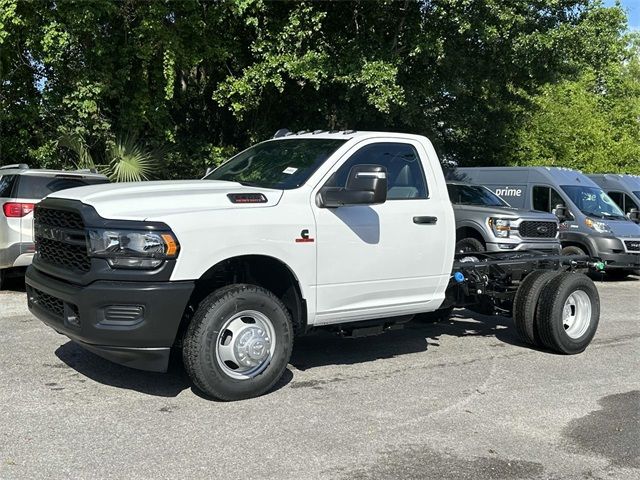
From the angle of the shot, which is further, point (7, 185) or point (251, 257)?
point (7, 185)

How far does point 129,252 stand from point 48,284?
3.04ft

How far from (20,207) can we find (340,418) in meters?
6.72

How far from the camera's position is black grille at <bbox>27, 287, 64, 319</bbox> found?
5238 millimetres

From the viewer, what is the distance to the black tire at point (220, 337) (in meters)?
5.11

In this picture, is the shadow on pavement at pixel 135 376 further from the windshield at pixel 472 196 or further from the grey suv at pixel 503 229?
the windshield at pixel 472 196

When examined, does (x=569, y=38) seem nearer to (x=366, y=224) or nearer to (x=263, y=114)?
(x=263, y=114)

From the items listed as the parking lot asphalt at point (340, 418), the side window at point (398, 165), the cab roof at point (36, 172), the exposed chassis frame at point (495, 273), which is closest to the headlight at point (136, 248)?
the parking lot asphalt at point (340, 418)

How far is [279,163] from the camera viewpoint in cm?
625

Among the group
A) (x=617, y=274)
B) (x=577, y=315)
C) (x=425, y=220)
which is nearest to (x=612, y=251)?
(x=617, y=274)

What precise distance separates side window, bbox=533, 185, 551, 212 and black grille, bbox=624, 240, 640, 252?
1.74 metres

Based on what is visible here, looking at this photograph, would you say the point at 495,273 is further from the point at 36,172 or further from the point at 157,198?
the point at 36,172

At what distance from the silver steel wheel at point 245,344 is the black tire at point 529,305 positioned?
10.2 feet

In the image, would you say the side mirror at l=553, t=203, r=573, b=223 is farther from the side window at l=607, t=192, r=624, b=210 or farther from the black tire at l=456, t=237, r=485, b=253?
the side window at l=607, t=192, r=624, b=210

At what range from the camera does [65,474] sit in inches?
156
